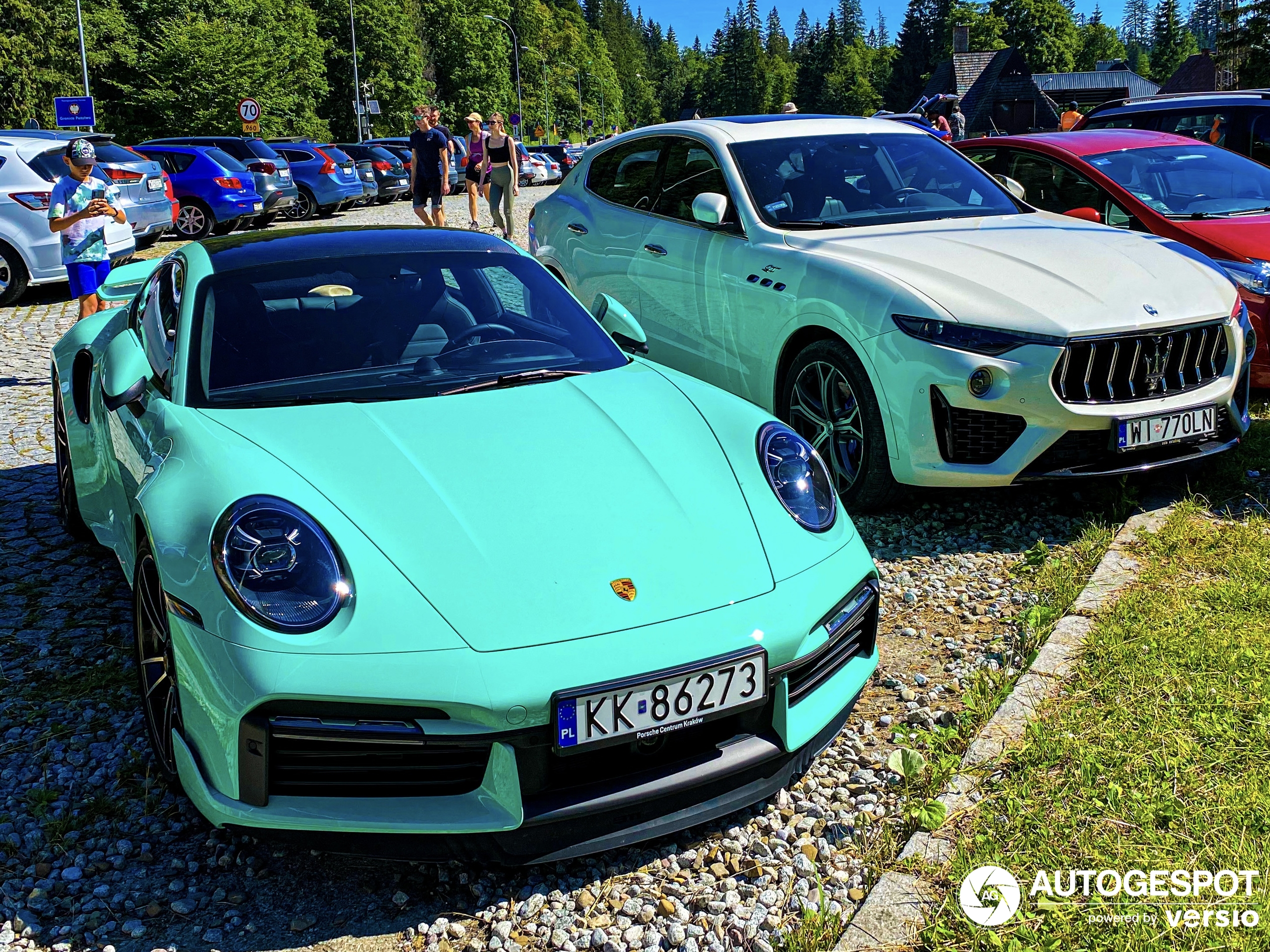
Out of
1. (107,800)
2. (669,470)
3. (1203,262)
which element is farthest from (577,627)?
(1203,262)

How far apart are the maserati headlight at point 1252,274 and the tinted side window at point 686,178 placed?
277cm

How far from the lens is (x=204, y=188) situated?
17688mm

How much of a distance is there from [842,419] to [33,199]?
377 inches

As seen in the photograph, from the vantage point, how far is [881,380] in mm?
4680

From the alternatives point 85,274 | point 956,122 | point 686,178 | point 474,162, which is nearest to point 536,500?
point 686,178

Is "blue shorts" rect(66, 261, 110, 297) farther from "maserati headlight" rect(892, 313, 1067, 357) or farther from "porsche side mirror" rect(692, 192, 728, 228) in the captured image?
"maserati headlight" rect(892, 313, 1067, 357)

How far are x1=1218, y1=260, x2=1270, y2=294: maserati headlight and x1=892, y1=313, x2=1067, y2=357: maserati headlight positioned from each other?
2347 mm

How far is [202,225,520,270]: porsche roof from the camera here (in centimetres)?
386

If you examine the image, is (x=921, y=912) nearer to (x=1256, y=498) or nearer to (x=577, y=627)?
(x=577, y=627)

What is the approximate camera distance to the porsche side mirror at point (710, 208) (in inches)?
219

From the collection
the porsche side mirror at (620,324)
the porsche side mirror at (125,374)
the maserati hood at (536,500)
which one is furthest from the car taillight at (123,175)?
the maserati hood at (536,500)

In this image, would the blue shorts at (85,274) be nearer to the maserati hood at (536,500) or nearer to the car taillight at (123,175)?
the maserati hood at (536,500)

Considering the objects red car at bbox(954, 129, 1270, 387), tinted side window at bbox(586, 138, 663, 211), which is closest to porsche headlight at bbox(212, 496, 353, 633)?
tinted side window at bbox(586, 138, 663, 211)

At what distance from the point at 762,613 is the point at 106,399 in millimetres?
2216
